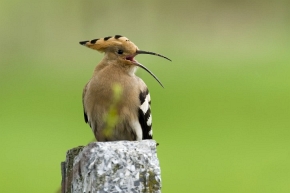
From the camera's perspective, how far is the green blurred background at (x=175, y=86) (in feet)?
25.7

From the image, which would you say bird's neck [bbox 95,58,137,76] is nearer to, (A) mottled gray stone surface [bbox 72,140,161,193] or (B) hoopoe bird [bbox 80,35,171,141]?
(B) hoopoe bird [bbox 80,35,171,141]

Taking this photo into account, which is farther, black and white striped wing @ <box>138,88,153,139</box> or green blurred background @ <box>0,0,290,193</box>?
green blurred background @ <box>0,0,290,193</box>

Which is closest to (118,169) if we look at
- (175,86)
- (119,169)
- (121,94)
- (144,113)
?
(119,169)

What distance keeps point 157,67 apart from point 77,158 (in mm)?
9879

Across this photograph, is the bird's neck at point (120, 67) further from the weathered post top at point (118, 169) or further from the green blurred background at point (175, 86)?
the green blurred background at point (175, 86)

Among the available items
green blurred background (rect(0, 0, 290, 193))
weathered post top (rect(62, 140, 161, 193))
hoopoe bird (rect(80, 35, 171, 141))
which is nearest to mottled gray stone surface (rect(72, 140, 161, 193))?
weathered post top (rect(62, 140, 161, 193))

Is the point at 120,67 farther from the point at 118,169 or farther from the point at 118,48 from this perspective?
the point at 118,169

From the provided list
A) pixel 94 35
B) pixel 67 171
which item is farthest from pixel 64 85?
pixel 67 171

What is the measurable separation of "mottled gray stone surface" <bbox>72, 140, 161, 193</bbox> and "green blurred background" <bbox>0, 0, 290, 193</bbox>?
4.68 m

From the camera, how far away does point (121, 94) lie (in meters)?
2.91

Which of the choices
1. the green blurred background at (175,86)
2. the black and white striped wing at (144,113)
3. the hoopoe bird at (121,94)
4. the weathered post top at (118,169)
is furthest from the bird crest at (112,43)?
the green blurred background at (175,86)

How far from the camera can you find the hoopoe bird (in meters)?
2.95

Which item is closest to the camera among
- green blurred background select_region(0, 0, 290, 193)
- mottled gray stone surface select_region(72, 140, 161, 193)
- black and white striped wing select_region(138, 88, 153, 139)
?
mottled gray stone surface select_region(72, 140, 161, 193)

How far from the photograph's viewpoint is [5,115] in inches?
391
